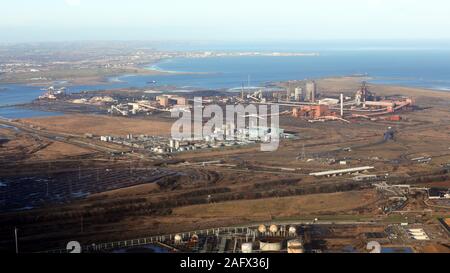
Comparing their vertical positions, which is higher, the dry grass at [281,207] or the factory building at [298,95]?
the factory building at [298,95]

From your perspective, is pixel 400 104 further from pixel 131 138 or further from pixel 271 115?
pixel 131 138

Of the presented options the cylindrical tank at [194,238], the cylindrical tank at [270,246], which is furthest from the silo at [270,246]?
the cylindrical tank at [194,238]

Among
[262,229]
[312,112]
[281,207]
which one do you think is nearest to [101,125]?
[312,112]

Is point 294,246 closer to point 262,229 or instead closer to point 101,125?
point 262,229

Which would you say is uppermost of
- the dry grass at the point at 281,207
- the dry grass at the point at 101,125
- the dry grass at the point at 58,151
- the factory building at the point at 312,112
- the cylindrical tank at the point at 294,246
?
the cylindrical tank at the point at 294,246

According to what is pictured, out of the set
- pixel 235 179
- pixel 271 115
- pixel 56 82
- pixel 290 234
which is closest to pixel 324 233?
pixel 290 234

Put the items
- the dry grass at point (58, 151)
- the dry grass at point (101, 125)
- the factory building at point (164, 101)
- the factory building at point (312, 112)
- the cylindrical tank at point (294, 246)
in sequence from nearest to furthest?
1. the cylindrical tank at point (294, 246)
2. the dry grass at point (58, 151)
3. the dry grass at point (101, 125)
4. the factory building at point (312, 112)
5. the factory building at point (164, 101)

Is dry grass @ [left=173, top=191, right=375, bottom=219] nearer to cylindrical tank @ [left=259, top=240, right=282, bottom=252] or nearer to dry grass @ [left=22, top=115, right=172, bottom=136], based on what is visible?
cylindrical tank @ [left=259, top=240, right=282, bottom=252]

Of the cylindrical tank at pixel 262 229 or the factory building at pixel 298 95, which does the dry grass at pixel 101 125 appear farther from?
the cylindrical tank at pixel 262 229

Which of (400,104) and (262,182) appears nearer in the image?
(262,182)

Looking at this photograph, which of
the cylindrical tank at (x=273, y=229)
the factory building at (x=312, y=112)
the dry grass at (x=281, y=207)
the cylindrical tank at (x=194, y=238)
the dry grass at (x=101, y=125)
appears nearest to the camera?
the cylindrical tank at (x=194, y=238)
